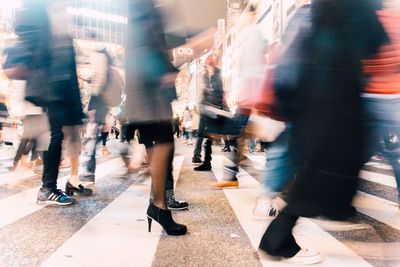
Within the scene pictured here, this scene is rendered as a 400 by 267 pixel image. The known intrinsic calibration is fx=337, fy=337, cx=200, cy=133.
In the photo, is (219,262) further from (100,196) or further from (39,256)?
(100,196)

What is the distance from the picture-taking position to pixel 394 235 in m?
2.33

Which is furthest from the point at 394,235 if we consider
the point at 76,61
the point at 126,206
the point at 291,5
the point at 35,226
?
the point at 291,5

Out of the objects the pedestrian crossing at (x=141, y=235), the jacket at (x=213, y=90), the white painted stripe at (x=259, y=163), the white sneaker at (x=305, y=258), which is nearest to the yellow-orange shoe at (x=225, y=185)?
the pedestrian crossing at (x=141, y=235)

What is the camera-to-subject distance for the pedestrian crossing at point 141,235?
73.0 inches

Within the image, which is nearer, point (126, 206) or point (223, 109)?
point (126, 206)

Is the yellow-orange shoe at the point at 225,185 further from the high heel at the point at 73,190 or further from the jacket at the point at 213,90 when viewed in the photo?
Answer: the high heel at the point at 73,190

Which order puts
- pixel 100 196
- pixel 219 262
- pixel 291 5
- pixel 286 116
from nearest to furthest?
pixel 286 116 → pixel 219 262 → pixel 100 196 → pixel 291 5

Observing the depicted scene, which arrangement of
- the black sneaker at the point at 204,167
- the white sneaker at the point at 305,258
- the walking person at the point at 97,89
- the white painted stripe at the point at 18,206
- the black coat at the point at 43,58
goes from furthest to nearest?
the black sneaker at the point at 204,167, the walking person at the point at 97,89, the black coat at the point at 43,58, the white painted stripe at the point at 18,206, the white sneaker at the point at 305,258

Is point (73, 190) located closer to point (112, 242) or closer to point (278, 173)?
point (112, 242)

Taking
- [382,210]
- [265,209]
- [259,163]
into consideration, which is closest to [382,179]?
[382,210]

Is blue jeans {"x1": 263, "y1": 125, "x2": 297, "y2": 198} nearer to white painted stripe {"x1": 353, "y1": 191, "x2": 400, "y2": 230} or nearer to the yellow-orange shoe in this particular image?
white painted stripe {"x1": 353, "y1": 191, "x2": 400, "y2": 230}

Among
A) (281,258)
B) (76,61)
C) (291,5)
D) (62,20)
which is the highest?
(291,5)

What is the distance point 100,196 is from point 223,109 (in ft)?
7.01

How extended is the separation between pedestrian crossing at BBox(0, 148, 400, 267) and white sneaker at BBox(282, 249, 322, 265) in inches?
2.1
